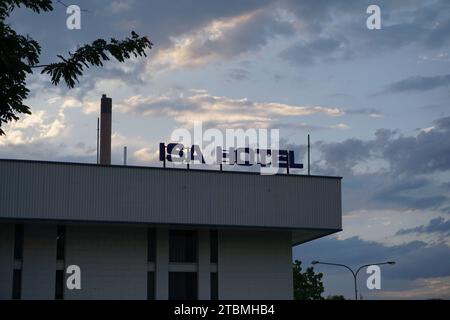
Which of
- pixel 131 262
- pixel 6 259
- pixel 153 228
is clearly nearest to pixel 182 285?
pixel 131 262

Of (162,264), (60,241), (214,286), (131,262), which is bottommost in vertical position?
(214,286)

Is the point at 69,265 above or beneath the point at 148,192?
beneath

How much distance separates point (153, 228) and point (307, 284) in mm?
59931

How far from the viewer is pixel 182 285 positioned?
51.0 metres

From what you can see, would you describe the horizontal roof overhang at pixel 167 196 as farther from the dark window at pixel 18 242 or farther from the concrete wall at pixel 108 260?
the dark window at pixel 18 242

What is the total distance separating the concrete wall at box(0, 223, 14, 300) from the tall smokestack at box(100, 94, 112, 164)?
37.8 feet

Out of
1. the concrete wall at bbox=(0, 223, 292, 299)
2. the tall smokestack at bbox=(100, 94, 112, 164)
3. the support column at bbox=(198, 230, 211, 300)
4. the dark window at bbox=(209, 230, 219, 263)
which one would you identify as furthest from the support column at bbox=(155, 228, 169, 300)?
the tall smokestack at bbox=(100, 94, 112, 164)

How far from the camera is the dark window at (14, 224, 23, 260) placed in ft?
157

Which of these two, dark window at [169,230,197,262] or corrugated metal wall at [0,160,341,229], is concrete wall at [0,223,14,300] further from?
dark window at [169,230,197,262]

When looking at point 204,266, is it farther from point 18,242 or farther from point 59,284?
point 18,242

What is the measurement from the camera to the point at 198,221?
49281mm
